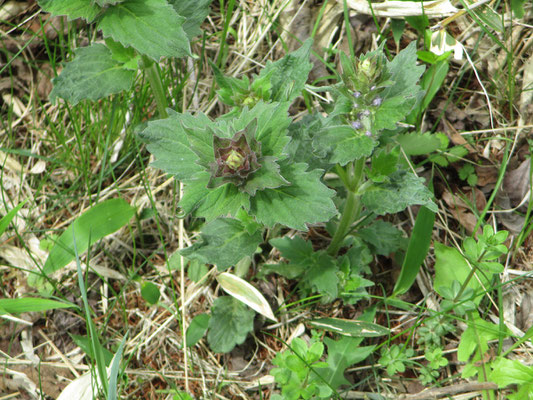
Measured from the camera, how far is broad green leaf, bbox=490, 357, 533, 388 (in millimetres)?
2557

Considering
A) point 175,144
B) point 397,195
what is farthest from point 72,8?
point 397,195

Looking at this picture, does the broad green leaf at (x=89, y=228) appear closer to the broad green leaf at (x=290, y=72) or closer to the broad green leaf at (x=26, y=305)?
the broad green leaf at (x=26, y=305)

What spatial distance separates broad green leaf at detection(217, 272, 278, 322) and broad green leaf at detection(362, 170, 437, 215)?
90 centimetres

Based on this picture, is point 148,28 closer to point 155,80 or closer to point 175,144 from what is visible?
point 155,80

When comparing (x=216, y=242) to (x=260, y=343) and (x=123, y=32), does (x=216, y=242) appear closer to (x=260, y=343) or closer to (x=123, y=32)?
(x=260, y=343)

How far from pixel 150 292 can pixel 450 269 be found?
174 centimetres

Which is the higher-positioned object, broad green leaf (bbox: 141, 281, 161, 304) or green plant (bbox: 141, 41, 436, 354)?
green plant (bbox: 141, 41, 436, 354)

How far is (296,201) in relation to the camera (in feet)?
7.75

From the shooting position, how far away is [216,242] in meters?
2.67

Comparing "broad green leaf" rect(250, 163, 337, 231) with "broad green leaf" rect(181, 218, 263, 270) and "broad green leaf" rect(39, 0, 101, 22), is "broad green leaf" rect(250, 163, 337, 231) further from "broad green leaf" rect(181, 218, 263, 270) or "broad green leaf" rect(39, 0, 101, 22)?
"broad green leaf" rect(39, 0, 101, 22)

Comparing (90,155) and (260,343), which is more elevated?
(90,155)

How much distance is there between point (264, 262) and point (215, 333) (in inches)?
21.3

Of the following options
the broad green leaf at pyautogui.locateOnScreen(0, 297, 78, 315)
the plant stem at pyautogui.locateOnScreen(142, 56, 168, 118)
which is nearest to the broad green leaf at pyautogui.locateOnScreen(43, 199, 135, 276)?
the broad green leaf at pyautogui.locateOnScreen(0, 297, 78, 315)

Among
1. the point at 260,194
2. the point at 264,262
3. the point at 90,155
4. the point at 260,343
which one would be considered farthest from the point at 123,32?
the point at 260,343
